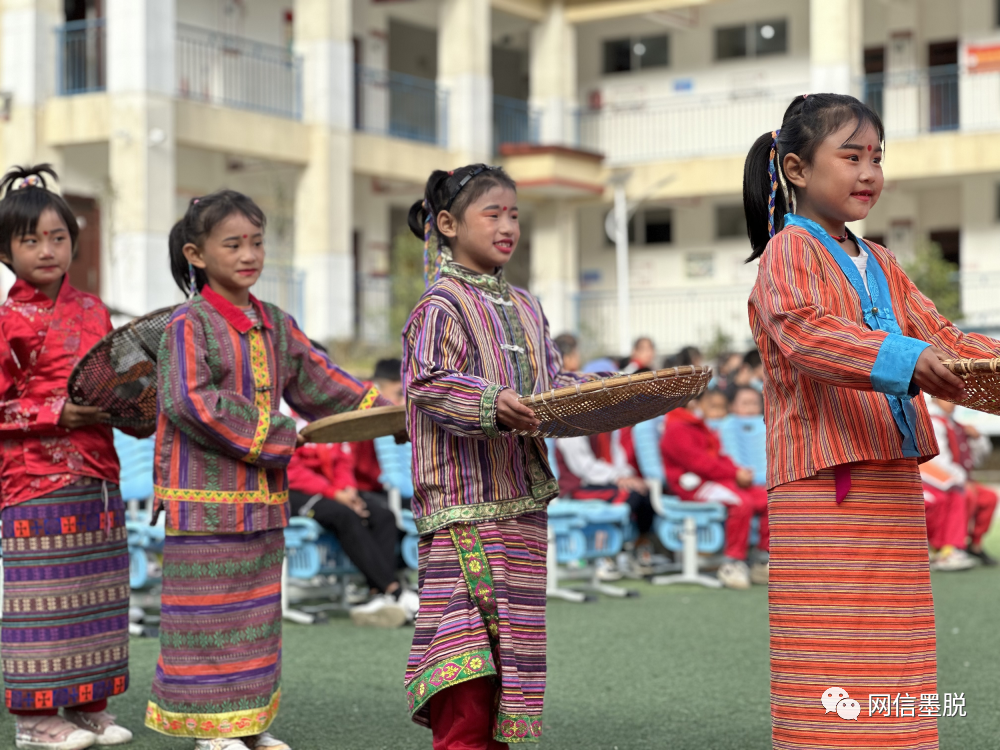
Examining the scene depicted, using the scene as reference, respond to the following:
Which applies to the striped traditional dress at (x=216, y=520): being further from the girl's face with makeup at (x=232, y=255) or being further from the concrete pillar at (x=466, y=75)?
the concrete pillar at (x=466, y=75)

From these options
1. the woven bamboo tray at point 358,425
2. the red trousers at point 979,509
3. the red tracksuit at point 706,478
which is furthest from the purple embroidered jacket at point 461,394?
the red trousers at point 979,509

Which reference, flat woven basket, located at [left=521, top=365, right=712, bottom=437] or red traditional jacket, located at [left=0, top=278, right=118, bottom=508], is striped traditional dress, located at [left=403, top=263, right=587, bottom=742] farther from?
red traditional jacket, located at [left=0, top=278, right=118, bottom=508]

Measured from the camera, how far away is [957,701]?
457cm

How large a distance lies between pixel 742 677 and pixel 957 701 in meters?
1.18

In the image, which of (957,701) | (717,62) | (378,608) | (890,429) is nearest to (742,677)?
→ (957,701)

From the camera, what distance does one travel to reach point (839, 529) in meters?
3.07

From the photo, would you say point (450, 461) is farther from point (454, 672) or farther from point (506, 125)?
point (506, 125)

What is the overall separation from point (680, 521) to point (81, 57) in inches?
523

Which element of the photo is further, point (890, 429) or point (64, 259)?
point (64, 259)

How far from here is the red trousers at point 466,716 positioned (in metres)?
3.51

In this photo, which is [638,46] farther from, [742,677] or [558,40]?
[742,677]

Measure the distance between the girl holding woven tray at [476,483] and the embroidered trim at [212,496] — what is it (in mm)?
742

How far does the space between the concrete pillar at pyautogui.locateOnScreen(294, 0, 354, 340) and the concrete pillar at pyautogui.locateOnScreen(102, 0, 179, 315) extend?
3.04 m

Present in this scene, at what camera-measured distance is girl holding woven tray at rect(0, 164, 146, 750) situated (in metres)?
4.53
